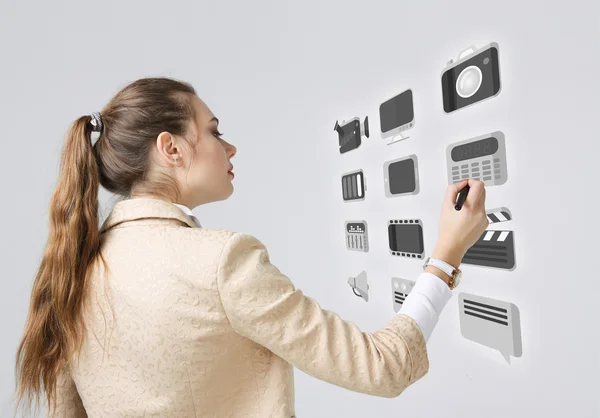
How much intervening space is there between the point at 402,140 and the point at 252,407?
85 cm

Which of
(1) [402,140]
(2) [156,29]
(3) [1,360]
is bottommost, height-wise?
(3) [1,360]

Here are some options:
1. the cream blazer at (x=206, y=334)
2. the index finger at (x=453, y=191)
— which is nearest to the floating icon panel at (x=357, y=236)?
the index finger at (x=453, y=191)

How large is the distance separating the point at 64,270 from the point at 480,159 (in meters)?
0.85

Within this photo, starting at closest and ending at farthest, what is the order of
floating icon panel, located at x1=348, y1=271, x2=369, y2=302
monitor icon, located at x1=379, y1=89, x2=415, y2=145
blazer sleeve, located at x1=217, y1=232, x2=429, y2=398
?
blazer sleeve, located at x1=217, y1=232, x2=429, y2=398
monitor icon, located at x1=379, y1=89, x2=415, y2=145
floating icon panel, located at x1=348, y1=271, x2=369, y2=302

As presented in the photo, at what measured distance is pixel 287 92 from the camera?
2.05 meters

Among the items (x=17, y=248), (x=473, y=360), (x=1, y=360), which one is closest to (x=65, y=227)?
(x=473, y=360)

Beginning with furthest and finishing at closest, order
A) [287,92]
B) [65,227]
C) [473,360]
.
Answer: [287,92], [473,360], [65,227]

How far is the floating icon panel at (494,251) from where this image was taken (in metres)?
0.99

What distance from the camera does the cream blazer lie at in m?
0.63

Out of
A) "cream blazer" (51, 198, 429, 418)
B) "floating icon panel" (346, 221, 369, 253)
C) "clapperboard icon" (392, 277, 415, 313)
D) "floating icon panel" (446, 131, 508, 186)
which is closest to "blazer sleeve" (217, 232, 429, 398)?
"cream blazer" (51, 198, 429, 418)

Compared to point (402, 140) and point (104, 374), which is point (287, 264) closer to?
point (402, 140)

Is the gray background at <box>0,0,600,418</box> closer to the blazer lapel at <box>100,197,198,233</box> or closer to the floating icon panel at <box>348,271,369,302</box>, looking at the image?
the floating icon panel at <box>348,271,369,302</box>

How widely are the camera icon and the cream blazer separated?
57 centimetres

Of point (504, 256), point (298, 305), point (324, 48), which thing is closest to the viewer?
point (298, 305)
